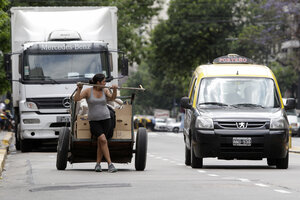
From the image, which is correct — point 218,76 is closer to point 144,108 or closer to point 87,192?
point 87,192

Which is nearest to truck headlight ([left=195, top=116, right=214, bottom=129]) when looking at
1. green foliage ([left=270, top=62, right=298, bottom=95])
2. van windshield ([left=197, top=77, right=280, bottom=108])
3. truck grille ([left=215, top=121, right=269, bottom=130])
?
truck grille ([left=215, top=121, right=269, bottom=130])

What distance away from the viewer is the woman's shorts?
1545 centimetres

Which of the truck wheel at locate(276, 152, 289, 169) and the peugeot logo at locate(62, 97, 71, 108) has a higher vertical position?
the peugeot logo at locate(62, 97, 71, 108)

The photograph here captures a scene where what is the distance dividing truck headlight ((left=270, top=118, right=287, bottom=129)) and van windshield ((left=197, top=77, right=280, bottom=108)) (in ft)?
2.94

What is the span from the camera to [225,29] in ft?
218

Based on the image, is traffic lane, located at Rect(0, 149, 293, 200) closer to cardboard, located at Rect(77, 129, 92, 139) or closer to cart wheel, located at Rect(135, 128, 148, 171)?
cart wheel, located at Rect(135, 128, 148, 171)

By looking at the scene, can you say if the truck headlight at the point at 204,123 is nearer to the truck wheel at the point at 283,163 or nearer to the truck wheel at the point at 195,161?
the truck wheel at the point at 195,161

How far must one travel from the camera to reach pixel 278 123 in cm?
1688

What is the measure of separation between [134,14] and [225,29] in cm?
1315

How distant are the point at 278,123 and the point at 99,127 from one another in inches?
139

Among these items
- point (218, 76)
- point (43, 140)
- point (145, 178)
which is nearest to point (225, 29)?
point (43, 140)

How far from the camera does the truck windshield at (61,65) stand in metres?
24.8

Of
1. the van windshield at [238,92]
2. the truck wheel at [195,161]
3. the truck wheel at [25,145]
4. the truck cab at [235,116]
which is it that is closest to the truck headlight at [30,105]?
the truck wheel at [25,145]

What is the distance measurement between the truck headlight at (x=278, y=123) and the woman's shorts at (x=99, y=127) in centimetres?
325
